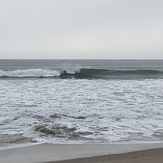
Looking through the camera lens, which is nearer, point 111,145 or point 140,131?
point 111,145

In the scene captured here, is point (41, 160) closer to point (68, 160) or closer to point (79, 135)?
point (68, 160)

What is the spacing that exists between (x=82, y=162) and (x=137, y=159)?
80cm

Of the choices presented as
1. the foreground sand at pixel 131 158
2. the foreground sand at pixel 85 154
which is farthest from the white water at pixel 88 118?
the foreground sand at pixel 131 158

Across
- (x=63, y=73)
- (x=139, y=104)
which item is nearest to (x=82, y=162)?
(x=139, y=104)

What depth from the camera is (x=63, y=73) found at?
2662 centimetres

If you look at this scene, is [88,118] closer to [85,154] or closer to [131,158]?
[85,154]

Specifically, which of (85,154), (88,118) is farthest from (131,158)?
(88,118)

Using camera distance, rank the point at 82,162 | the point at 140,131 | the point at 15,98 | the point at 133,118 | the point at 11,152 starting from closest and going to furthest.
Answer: the point at 82,162 → the point at 11,152 → the point at 140,131 → the point at 133,118 → the point at 15,98

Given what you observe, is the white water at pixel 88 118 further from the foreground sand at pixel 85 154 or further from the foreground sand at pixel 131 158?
the foreground sand at pixel 131 158

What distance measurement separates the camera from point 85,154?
3.97m

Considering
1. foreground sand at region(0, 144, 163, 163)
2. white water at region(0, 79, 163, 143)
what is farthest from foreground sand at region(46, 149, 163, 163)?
white water at region(0, 79, 163, 143)

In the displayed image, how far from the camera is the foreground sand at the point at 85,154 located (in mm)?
3660

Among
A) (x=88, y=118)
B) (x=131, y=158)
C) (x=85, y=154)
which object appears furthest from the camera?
(x=88, y=118)

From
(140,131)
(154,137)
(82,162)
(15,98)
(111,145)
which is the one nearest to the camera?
(82,162)
